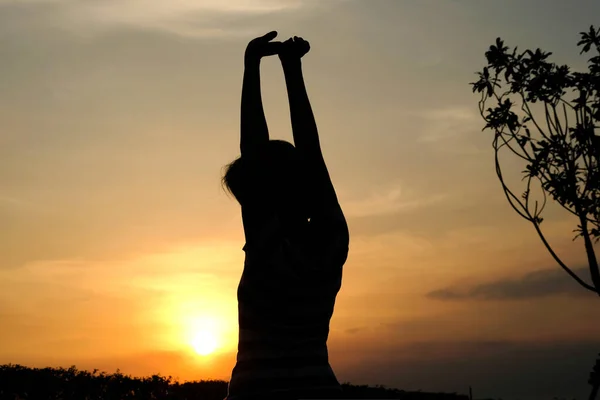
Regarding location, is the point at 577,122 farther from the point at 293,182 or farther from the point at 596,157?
the point at 293,182

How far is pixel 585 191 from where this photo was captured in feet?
41.9

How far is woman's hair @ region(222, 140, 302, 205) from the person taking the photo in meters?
3.08

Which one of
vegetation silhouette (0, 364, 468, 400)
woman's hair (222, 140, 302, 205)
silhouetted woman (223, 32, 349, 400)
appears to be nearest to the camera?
silhouetted woman (223, 32, 349, 400)

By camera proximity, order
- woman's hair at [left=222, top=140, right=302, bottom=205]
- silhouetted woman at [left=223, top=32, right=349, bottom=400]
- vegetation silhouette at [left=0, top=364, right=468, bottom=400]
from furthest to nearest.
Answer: vegetation silhouette at [left=0, top=364, right=468, bottom=400] → woman's hair at [left=222, top=140, right=302, bottom=205] → silhouetted woman at [left=223, top=32, right=349, bottom=400]

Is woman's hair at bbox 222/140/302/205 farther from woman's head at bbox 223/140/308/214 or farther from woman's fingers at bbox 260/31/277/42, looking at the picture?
woman's fingers at bbox 260/31/277/42

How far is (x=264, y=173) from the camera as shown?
308 cm

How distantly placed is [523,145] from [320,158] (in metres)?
11.0

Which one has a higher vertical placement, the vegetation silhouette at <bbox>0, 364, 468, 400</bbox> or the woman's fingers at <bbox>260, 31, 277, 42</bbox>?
the woman's fingers at <bbox>260, 31, 277, 42</bbox>

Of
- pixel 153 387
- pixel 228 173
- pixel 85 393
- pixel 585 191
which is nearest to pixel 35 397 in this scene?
pixel 85 393

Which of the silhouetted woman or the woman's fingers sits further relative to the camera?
the woman's fingers

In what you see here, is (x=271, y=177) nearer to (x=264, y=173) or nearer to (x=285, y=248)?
(x=264, y=173)

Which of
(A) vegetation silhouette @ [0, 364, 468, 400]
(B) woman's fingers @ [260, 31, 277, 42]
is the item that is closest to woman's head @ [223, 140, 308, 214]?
(B) woman's fingers @ [260, 31, 277, 42]

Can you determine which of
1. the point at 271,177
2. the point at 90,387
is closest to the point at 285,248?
the point at 271,177

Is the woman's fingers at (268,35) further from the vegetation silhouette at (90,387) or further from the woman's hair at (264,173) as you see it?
the vegetation silhouette at (90,387)
